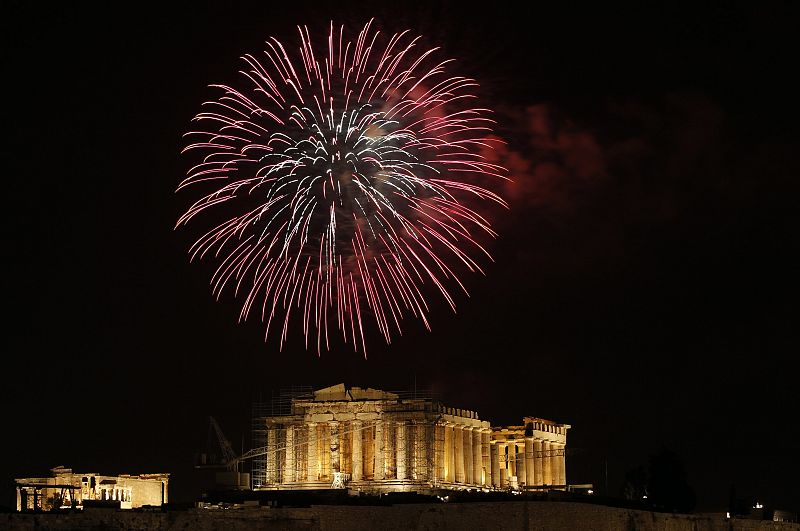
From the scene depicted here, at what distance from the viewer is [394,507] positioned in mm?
77375

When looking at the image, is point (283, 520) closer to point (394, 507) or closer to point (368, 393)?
point (394, 507)

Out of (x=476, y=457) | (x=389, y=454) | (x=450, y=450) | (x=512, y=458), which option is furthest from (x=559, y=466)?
(x=389, y=454)

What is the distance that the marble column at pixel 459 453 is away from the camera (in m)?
103

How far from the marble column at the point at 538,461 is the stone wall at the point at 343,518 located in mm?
31813

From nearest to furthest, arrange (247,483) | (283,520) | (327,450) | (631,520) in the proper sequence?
1. (283,520)
2. (631,520)
3. (327,450)
4. (247,483)

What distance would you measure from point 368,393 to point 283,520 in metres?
27.2

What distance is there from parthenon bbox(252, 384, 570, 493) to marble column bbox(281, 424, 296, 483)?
0.07 metres

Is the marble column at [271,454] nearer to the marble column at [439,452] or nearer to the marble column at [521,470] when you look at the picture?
the marble column at [439,452]

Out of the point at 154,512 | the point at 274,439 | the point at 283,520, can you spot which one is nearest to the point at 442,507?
the point at 283,520

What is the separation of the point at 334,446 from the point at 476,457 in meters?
11.4

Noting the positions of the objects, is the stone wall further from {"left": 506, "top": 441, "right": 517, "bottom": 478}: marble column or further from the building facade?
{"left": 506, "top": 441, "right": 517, "bottom": 478}: marble column

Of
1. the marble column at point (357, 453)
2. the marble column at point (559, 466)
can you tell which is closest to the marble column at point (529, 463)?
the marble column at point (559, 466)

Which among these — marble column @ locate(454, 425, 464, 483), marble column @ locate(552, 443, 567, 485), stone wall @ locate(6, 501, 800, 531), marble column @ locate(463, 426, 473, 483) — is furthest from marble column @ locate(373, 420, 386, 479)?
stone wall @ locate(6, 501, 800, 531)

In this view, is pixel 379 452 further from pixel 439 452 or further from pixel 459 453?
pixel 459 453
